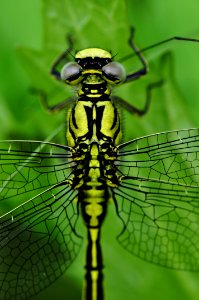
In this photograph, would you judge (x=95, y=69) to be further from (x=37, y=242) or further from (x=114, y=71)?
(x=37, y=242)

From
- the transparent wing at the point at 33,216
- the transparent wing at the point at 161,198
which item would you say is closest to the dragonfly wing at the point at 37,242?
the transparent wing at the point at 33,216

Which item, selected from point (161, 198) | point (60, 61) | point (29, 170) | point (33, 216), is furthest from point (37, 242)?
point (60, 61)

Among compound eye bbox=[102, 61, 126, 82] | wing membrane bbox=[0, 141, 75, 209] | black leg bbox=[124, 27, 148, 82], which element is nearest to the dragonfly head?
compound eye bbox=[102, 61, 126, 82]

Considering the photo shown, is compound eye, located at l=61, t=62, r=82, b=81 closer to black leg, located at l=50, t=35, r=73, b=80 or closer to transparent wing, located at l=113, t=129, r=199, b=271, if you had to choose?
black leg, located at l=50, t=35, r=73, b=80

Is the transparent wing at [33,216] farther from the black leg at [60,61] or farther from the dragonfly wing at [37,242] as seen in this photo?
the black leg at [60,61]

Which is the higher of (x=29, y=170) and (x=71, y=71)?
(x=71, y=71)

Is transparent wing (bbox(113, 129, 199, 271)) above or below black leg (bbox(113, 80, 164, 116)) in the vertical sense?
below
